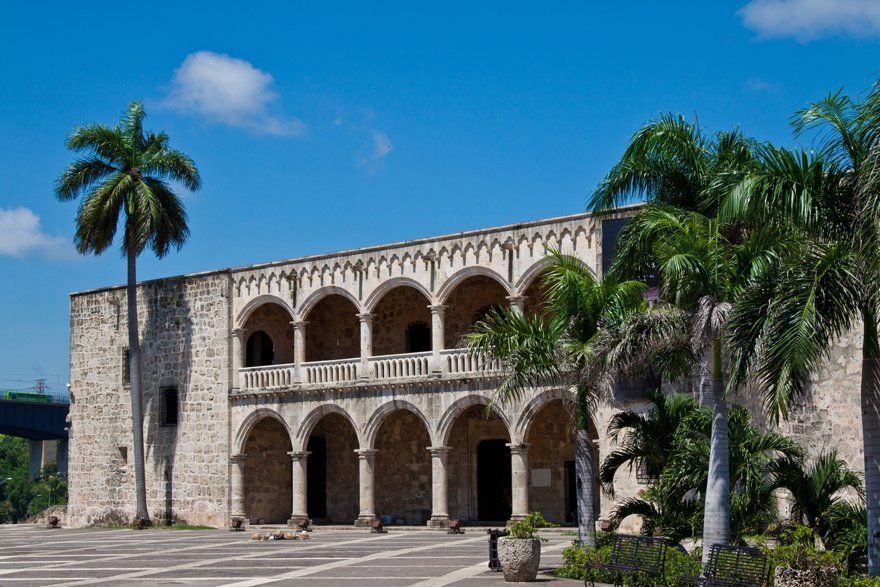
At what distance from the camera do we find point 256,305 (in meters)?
32.2

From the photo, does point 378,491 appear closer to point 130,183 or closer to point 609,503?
point 609,503

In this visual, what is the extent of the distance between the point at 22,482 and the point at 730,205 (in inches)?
2499

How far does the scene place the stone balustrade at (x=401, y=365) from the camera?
28.8 m

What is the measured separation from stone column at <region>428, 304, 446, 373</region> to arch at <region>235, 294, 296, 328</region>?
5.01m

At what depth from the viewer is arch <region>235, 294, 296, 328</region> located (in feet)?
104

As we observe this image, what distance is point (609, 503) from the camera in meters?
25.7

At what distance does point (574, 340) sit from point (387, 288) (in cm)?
1322

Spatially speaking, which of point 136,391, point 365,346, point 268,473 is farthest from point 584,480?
point 136,391

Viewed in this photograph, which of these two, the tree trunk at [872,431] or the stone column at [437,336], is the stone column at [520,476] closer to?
the stone column at [437,336]

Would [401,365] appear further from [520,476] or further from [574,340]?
[574,340]

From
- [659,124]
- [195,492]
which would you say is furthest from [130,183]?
[659,124]

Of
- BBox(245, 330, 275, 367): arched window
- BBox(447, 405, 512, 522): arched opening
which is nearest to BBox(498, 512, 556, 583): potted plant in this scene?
BBox(447, 405, 512, 522): arched opening

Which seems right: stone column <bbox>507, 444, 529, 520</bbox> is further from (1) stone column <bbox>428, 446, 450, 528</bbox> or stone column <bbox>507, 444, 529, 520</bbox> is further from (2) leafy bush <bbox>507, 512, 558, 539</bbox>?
(2) leafy bush <bbox>507, 512, 558, 539</bbox>

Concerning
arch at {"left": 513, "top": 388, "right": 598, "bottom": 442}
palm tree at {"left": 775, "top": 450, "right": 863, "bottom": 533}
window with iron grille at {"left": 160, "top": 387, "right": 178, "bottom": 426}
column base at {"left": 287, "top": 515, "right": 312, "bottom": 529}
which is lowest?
column base at {"left": 287, "top": 515, "right": 312, "bottom": 529}
